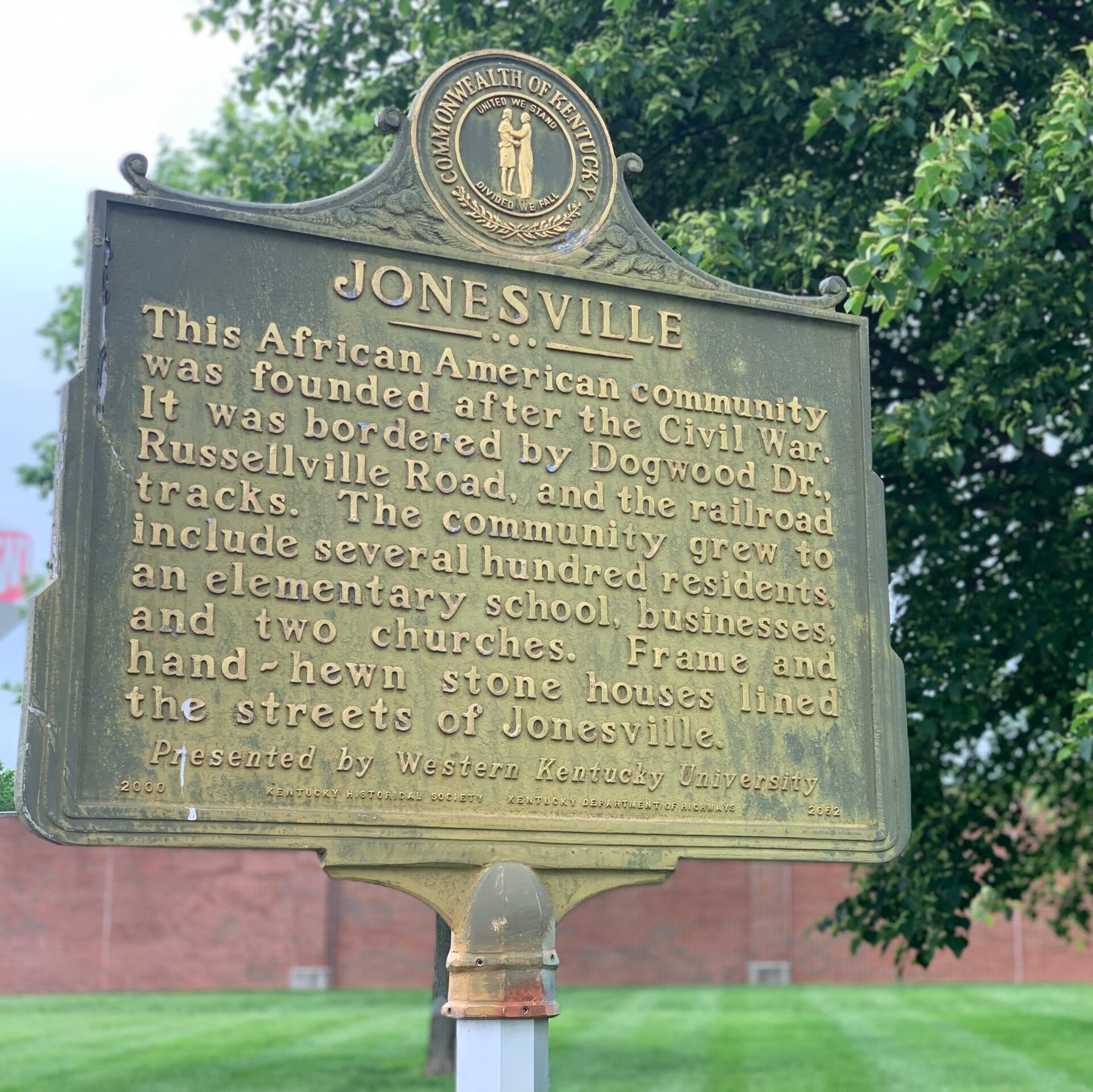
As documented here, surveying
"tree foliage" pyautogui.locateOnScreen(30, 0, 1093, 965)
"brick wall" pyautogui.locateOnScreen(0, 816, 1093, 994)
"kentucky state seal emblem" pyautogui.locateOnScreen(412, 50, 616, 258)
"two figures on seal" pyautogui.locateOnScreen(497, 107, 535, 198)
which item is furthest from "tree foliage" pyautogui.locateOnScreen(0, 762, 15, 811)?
"brick wall" pyautogui.locateOnScreen(0, 816, 1093, 994)

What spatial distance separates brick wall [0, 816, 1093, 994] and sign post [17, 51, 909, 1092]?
25.1 metres

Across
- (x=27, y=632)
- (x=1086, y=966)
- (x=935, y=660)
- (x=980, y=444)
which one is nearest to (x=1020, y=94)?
(x=980, y=444)

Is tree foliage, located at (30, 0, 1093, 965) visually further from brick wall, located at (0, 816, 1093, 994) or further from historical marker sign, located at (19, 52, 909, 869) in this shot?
brick wall, located at (0, 816, 1093, 994)

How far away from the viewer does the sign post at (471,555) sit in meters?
4.81

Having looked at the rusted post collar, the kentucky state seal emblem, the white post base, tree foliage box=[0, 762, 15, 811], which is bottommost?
the white post base

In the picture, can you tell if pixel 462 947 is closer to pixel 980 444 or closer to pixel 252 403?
pixel 252 403

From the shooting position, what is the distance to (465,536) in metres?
5.27

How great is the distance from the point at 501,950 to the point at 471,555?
1.34 meters

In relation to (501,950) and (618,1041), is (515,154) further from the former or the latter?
(618,1041)

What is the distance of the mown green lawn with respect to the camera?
1645 cm

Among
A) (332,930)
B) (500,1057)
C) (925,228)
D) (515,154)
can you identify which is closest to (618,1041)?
(332,930)

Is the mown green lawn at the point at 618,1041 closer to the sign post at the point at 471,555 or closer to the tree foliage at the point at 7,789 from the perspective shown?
the sign post at the point at 471,555

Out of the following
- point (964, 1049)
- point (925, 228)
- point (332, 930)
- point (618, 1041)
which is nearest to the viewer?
point (925, 228)

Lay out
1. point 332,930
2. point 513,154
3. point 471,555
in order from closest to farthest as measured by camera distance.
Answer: point 471,555, point 513,154, point 332,930
